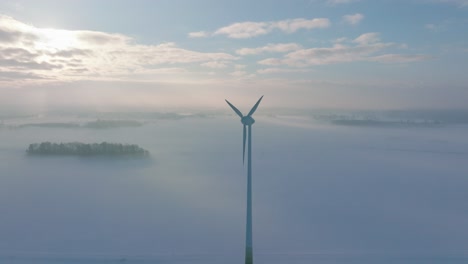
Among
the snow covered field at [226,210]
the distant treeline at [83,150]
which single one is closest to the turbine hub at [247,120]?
the snow covered field at [226,210]

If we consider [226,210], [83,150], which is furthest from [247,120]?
[83,150]

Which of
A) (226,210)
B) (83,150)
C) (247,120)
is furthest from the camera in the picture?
(83,150)

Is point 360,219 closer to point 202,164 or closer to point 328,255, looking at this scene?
point 328,255

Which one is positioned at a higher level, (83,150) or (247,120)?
(247,120)

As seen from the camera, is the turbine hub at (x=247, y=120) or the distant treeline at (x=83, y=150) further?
the distant treeline at (x=83, y=150)

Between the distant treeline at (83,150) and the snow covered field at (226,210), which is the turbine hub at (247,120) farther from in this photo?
the distant treeline at (83,150)

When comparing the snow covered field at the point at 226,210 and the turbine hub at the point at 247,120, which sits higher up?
the turbine hub at the point at 247,120

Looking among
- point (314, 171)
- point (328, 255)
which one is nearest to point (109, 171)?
point (314, 171)

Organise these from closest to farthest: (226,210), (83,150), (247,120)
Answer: (247,120) < (226,210) < (83,150)

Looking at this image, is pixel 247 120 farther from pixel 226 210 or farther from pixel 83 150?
pixel 83 150

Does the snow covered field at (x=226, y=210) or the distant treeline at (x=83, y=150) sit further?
the distant treeline at (x=83, y=150)

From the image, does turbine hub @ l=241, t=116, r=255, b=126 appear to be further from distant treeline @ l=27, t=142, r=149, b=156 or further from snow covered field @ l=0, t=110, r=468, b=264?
distant treeline @ l=27, t=142, r=149, b=156
